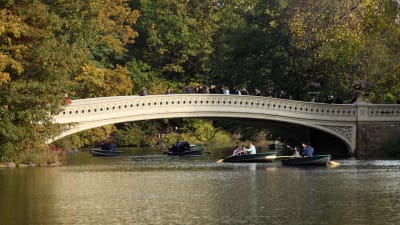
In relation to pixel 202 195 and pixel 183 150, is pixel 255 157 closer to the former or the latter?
pixel 183 150

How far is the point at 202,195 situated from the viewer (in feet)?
106

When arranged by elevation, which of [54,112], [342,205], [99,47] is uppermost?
[99,47]

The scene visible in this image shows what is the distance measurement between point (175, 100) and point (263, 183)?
16.9 metres

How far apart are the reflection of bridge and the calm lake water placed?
3.18 metres

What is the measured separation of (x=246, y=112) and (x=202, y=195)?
2196cm

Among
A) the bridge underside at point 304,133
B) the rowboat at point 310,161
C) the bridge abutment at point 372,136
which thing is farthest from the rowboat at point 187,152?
Answer: the rowboat at point 310,161

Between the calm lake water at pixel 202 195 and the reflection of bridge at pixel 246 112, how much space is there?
3180 millimetres

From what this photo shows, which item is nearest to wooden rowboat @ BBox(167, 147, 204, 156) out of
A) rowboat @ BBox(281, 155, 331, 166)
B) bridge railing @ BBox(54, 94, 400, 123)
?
bridge railing @ BBox(54, 94, 400, 123)

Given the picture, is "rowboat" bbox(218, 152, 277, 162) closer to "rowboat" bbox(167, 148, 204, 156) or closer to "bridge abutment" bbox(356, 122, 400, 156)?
"bridge abutment" bbox(356, 122, 400, 156)

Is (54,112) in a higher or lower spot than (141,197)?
higher

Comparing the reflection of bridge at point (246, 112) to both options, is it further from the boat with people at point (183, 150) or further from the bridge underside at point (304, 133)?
the boat with people at point (183, 150)

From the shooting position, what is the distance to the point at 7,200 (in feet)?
103

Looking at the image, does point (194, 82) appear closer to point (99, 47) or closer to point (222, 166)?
point (99, 47)

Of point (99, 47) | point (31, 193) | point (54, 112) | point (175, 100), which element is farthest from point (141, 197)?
point (99, 47)
